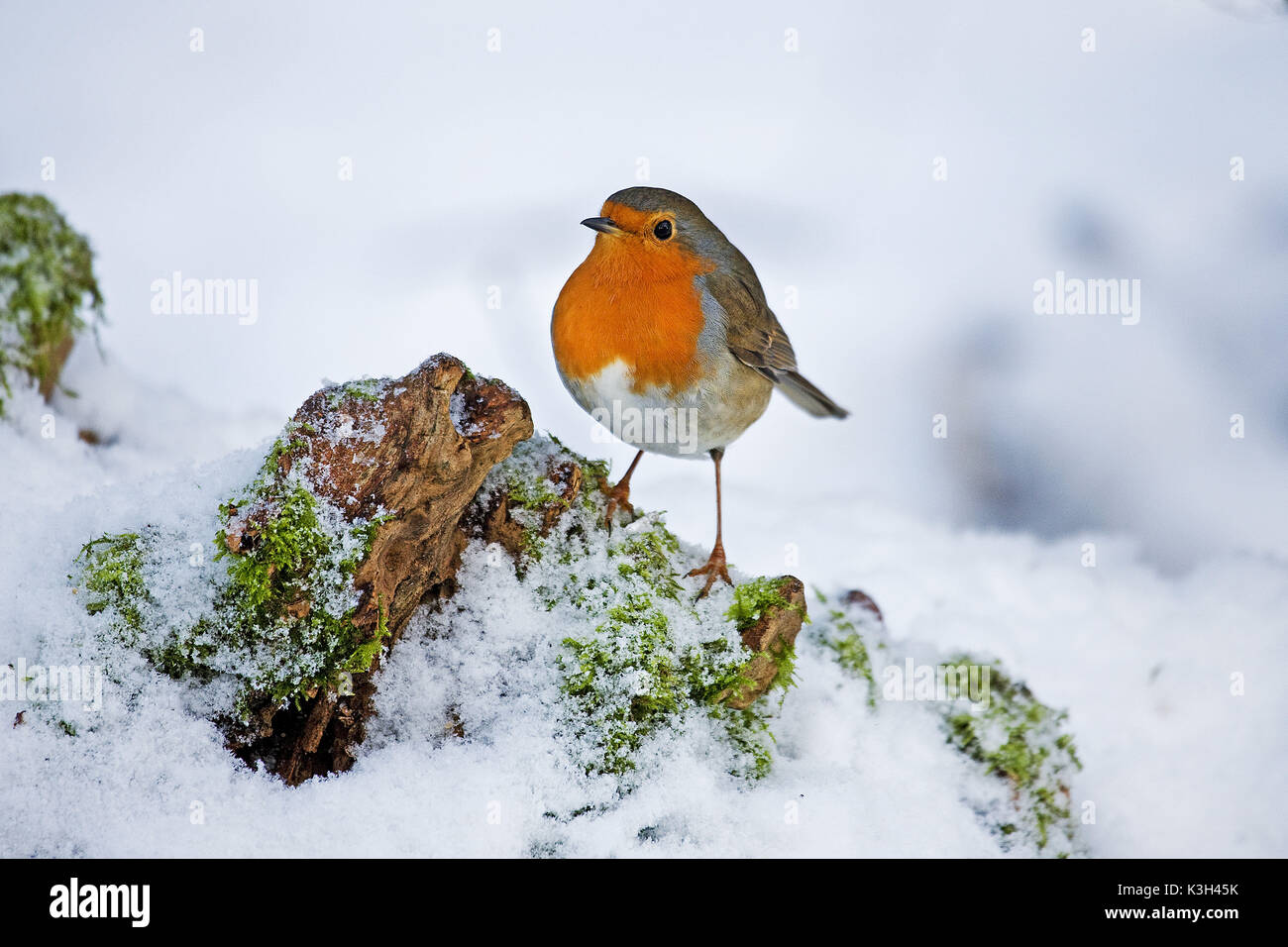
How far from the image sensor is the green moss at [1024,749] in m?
2.88

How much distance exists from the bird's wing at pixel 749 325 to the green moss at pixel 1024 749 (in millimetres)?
1204

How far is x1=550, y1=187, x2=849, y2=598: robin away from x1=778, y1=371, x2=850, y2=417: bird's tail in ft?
1.03

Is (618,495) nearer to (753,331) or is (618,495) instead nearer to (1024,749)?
(753,331)

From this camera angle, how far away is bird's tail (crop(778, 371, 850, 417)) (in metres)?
3.43

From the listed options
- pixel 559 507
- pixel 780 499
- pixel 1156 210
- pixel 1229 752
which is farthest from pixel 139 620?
pixel 1156 210

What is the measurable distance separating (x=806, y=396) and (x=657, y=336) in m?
1.01

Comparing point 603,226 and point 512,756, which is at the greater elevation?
point 603,226

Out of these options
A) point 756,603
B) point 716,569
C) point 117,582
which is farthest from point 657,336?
point 117,582

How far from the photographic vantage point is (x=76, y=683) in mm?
2031

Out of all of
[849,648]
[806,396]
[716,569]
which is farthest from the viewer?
[806,396]

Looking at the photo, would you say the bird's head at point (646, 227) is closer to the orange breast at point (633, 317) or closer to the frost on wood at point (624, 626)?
the orange breast at point (633, 317)

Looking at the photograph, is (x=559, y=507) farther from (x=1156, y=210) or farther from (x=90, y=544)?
(x=1156, y=210)

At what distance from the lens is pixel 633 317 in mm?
2859

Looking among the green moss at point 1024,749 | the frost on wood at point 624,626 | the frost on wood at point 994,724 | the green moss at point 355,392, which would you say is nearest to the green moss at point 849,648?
the frost on wood at point 994,724
